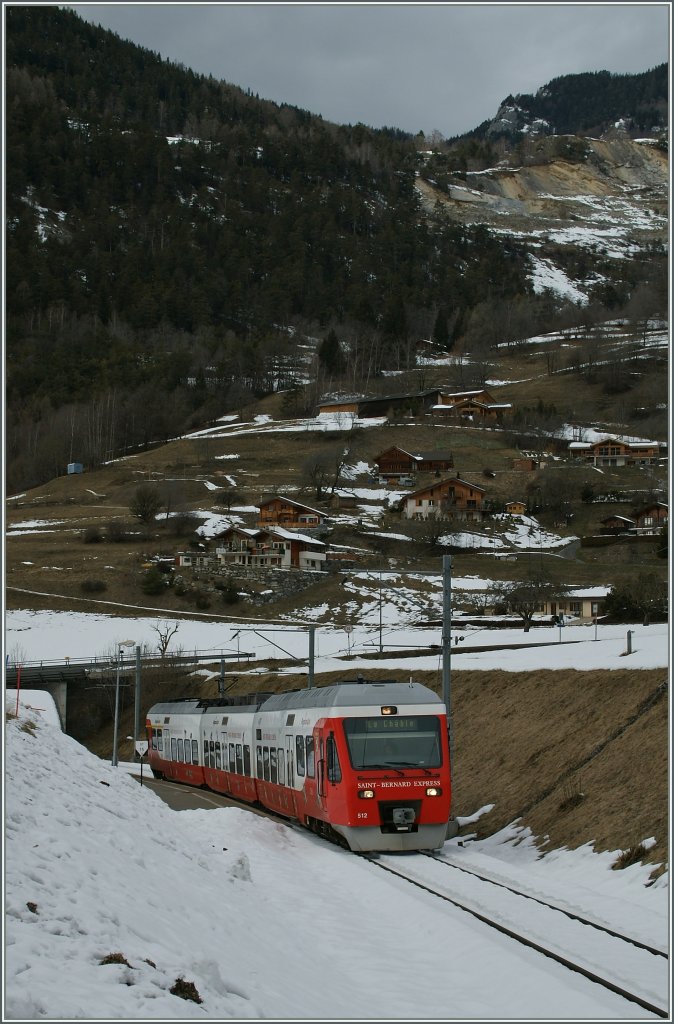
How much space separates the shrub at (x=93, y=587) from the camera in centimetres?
9862

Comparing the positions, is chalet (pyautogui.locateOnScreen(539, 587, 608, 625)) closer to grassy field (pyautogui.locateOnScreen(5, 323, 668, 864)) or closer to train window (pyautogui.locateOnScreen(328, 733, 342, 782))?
grassy field (pyautogui.locateOnScreen(5, 323, 668, 864))

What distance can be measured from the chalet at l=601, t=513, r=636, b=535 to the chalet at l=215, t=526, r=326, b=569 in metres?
30.3

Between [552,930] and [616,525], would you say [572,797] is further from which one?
[616,525]

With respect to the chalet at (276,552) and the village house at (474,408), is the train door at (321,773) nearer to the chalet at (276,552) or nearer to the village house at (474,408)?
the chalet at (276,552)

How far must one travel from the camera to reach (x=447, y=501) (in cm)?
12662

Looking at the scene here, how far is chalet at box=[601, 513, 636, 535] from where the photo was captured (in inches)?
4550

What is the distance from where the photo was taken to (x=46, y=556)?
361 ft

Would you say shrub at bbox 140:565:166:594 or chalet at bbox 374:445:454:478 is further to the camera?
chalet at bbox 374:445:454:478

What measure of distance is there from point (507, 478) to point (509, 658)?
3636 inches

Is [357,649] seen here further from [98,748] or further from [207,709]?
[207,709]

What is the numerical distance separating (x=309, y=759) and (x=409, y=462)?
12340 cm

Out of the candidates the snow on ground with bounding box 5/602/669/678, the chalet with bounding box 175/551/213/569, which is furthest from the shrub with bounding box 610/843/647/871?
the chalet with bounding box 175/551/213/569

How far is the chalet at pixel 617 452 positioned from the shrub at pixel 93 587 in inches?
2981

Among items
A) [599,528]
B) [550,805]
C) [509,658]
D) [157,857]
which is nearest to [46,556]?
[599,528]
